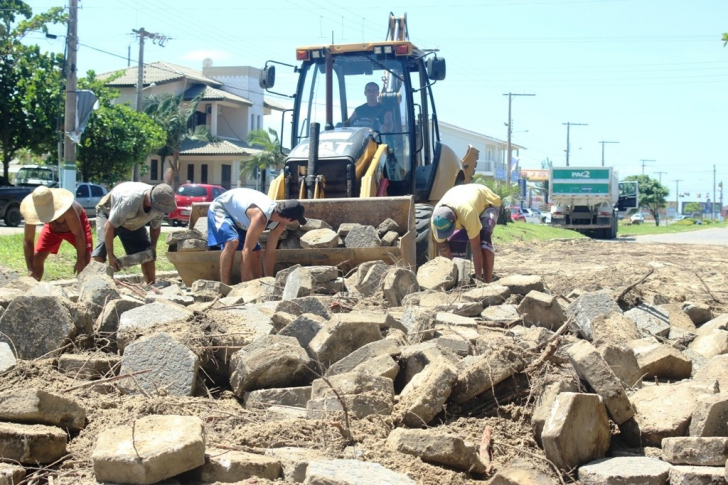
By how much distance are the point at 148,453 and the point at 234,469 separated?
1.24 feet

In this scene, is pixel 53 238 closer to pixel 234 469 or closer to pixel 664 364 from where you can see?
pixel 234 469

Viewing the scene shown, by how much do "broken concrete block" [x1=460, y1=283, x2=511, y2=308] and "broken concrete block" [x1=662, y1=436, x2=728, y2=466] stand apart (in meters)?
2.86

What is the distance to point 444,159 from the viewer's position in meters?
10.9

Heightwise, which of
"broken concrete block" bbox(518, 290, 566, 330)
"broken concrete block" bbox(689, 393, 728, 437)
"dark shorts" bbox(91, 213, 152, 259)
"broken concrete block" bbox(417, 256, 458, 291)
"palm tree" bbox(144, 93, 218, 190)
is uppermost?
"palm tree" bbox(144, 93, 218, 190)

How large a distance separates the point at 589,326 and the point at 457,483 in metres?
2.70

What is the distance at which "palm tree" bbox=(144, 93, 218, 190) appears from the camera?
41.2 meters

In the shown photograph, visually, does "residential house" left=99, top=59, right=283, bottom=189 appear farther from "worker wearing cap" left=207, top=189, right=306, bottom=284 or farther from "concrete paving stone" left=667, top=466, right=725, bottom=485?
"concrete paving stone" left=667, top=466, right=725, bottom=485

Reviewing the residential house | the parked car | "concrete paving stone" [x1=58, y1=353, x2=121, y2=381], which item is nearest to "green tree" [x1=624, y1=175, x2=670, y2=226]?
the residential house

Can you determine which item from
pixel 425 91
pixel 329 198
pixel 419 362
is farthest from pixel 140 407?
pixel 425 91

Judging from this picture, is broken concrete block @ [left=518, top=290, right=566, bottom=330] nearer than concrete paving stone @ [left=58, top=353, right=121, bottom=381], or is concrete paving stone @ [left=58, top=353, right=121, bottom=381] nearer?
concrete paving stone @ [left=58, top=353, right=121, bottom=381]

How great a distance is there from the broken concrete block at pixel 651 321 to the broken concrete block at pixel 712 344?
0.99 ft

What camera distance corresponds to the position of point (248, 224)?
8211 mm

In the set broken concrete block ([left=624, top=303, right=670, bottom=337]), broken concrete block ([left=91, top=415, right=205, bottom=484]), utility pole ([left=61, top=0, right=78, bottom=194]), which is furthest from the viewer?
utility pole ([left=61, top=0, right=78, bottom=194])

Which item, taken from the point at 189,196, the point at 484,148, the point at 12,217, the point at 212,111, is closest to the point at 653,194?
the point at 484,148
